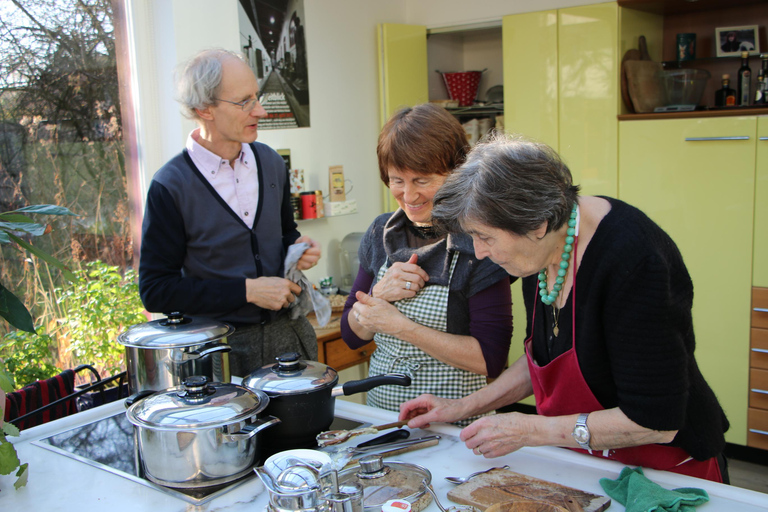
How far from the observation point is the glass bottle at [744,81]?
3.36m

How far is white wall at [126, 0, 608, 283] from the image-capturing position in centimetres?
287

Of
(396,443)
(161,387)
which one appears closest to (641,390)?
(396,443)

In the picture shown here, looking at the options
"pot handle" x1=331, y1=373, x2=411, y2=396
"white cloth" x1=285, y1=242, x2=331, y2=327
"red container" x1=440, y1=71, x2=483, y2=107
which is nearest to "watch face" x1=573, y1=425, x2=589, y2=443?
"pot handle" x1=331, y1=373, x2=411, y2=396

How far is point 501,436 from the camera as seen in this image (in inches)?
50.1

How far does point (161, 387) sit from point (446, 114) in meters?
0.93

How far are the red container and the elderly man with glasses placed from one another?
7.90 feet

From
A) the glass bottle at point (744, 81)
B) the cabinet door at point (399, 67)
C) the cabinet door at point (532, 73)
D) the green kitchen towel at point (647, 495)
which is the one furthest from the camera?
the cabinet door at point (399, 67)

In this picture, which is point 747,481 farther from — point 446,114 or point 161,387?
point 161,387

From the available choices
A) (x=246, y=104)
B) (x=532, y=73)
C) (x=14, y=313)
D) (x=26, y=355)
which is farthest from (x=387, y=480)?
(x=532, y=73)

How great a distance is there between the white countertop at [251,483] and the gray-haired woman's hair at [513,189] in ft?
1.45

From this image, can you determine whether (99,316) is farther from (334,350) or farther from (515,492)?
(515,492)

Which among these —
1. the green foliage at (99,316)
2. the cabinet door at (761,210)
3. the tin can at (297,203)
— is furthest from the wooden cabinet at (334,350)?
the cabinet door at (761,210)

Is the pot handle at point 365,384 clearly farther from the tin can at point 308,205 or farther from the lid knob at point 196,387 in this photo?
the tin can at point 308,205

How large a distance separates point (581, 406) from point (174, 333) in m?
0.85
